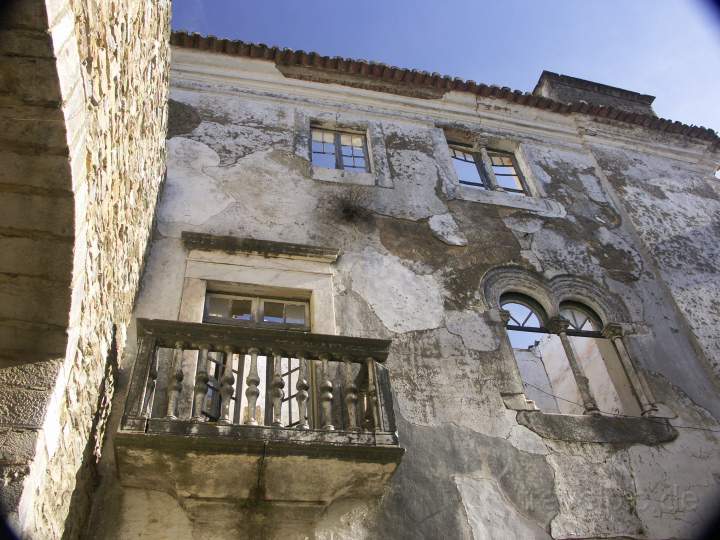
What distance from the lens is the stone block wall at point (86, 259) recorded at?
3.01 meters

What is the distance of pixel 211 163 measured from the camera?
23.7 ft

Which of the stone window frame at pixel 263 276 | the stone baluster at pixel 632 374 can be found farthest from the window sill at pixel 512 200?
the stone window frame at pixel 263 276

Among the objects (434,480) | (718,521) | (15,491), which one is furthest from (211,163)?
(718,521)

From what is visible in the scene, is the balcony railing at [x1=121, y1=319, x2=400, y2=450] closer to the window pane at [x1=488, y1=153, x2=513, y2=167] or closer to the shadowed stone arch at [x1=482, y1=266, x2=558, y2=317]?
the shadowed stone arch at [x1=482, y1=266, x2=558, y2=317]

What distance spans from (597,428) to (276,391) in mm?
3102

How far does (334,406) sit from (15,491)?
8.57ft

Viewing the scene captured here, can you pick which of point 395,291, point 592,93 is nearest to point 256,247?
point 395,291

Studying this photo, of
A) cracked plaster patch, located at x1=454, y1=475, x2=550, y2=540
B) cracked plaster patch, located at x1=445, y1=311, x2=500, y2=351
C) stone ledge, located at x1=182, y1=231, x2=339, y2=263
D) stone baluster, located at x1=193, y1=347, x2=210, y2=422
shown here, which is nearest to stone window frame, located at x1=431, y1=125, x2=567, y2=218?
cracked plaster patch, located at x1=445, y1=311, x2=500, y2=351

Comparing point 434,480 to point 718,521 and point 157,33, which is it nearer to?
point 718,521

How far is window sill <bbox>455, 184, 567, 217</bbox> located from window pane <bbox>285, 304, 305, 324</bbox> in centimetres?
286

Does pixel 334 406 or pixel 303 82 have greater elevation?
pixel 303 82

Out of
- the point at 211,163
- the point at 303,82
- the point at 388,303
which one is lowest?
the point at 388,303

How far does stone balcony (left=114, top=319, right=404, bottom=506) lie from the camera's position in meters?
4.21

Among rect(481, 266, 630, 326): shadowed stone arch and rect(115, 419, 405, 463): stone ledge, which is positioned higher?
rect(481, 266, 630, 326): shadowed stone arch
